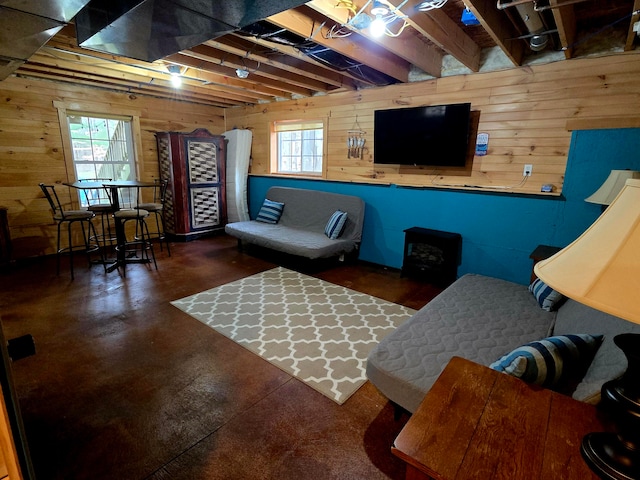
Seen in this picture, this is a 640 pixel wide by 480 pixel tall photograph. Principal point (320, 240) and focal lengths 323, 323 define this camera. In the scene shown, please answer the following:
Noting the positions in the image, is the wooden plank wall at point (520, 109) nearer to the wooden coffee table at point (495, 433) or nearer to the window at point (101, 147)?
the wooden coffee table at point (495, 433)

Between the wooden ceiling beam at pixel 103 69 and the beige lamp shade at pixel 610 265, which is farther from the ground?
the wooden ceiling beam at pixel 103 69

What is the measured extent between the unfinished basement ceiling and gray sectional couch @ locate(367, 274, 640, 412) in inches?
71.2

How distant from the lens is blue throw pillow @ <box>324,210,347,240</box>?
4.22 metres

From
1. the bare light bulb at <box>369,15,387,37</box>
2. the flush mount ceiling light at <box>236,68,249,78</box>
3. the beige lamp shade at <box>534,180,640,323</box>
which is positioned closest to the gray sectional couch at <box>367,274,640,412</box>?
the beige lamp shade at <box>534,180,640,323</box>

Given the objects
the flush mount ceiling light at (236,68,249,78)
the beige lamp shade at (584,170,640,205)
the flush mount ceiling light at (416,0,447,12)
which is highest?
the flush mount ceiling light at (236,68,249,78)

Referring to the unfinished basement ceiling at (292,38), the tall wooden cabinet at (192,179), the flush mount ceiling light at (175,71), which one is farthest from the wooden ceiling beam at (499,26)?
the tall wooden cabinet at (192,179)

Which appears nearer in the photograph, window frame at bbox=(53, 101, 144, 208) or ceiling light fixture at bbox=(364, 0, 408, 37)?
ceiling light fixture at bbox=(364, 0, 408, 37)

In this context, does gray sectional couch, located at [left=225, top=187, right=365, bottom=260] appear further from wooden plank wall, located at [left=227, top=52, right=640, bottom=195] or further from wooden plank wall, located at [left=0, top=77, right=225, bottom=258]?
wooden plank wall, located at [left=0, top=77, right=225, bottom=258]

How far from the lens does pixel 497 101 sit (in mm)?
3221

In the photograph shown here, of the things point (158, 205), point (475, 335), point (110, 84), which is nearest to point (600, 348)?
point (475, 335)

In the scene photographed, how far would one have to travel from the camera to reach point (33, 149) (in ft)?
14.0

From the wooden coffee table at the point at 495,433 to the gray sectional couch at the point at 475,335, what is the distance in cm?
18

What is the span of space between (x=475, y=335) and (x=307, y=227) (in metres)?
3.15

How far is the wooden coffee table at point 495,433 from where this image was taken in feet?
2.72
